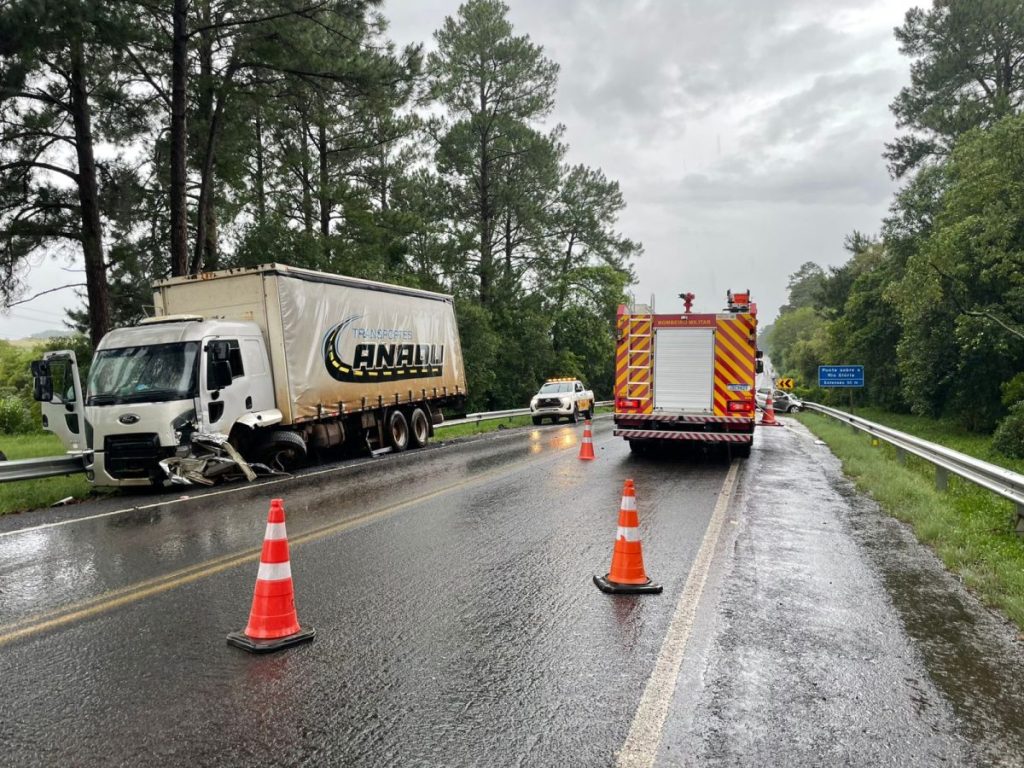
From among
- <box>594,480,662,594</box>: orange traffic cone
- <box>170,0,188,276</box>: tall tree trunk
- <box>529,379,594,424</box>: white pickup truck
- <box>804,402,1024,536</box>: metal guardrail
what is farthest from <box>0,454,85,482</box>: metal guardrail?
<box>529,379,594,424</box>: white pickup truck

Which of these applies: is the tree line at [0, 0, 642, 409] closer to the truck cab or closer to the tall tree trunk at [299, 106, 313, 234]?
the tall tree trunk at [299, 106, 313, 234]

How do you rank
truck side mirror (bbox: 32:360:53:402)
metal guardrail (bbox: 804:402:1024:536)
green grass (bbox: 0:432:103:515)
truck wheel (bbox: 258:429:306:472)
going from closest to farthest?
metal guardrail (bbox: 804:402:1024:536)
green grass (bbox: 0:432:103:515)
truck side mirror (bbox: 32:360:53:402)
truck wheel (bbox: 258:429:306:472)

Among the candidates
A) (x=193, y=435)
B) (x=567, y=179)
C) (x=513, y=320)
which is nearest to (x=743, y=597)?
(x=193, y=435)

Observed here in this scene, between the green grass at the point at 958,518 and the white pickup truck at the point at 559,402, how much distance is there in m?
14.0

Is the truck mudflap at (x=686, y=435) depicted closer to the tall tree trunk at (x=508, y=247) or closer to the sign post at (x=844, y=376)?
the sign post at (x=844, y=376)

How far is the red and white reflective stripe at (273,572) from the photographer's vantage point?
183 inches

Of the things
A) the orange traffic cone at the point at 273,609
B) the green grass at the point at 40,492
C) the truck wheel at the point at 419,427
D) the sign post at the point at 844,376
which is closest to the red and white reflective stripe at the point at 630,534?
the orange traffic cone at the point at 273,609

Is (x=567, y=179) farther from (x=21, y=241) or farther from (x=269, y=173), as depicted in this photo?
(x=21, y=241)

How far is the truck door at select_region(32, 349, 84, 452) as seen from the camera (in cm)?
1095

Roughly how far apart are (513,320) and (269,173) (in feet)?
60.7

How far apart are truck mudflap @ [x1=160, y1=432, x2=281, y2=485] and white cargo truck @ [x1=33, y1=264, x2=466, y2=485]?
0.08 feet

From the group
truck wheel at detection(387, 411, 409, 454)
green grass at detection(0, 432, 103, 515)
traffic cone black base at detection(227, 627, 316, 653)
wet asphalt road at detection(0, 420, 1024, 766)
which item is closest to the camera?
wet asphalt road at detection(0, 420, 1024, 766)

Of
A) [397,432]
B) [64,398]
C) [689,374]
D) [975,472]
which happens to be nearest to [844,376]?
[689,374]

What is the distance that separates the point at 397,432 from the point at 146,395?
289 inches
